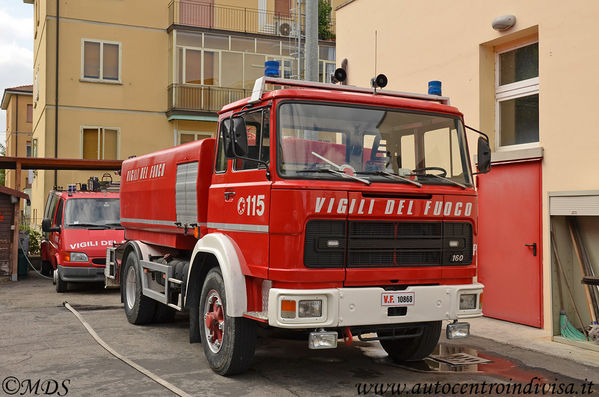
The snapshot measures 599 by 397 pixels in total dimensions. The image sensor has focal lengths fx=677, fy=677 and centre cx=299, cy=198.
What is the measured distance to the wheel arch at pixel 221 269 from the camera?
6258mm

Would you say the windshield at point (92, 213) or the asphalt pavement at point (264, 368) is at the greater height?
the windshield at point (92, 213)

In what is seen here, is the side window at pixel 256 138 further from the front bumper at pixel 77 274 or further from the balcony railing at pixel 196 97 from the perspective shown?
the balcony railing at pixel 196 97

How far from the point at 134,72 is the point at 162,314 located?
55.5 feet

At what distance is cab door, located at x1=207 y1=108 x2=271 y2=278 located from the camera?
6117 millimetres

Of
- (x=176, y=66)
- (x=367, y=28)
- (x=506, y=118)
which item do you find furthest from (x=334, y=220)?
(x=176, y=66)

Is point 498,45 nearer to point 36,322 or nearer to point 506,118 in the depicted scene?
point 506,118

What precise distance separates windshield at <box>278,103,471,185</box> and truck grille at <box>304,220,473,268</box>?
44cm

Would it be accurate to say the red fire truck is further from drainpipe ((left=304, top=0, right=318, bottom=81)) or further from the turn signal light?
drainpipe ((left=304, top=0, right=318, bottom=81))

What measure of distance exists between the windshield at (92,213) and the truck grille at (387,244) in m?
9.07

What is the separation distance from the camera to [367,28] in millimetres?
13438

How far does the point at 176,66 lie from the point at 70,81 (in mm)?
3770

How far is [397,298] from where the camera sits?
620 centimetres

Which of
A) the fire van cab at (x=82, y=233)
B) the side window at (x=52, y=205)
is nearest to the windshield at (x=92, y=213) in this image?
the fire van cab at (x=82, y=233)

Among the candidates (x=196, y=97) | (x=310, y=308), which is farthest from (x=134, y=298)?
(x=196, y=97)
